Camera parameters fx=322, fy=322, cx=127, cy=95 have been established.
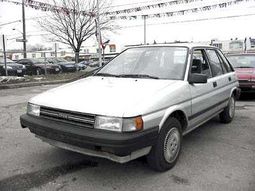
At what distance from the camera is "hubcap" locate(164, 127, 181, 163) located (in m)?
4.01

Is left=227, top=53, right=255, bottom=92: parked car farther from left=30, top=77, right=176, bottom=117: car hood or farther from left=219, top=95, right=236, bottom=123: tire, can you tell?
left=30, top=77, right=176, bottom=117: car hood

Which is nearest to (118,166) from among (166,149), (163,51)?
(166,149)

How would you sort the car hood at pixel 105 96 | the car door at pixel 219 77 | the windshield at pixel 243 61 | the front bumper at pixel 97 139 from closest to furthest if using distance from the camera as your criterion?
the front bumper at pixel 97 139 < the car hood at pixel 105 96 < the car door at pixel 219 77 < the windshield at pixel 243 61

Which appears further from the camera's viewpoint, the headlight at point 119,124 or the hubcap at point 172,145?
the hubcap at point 172,145

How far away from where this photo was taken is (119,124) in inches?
135

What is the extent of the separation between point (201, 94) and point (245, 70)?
5153 millimetres

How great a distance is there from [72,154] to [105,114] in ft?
4.70

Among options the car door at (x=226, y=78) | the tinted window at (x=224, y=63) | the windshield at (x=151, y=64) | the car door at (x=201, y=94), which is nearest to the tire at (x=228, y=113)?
the car door at (x=226, y=78)

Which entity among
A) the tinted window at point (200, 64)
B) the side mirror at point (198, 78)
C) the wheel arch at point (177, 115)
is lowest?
the wheel arch at point (177, 115)

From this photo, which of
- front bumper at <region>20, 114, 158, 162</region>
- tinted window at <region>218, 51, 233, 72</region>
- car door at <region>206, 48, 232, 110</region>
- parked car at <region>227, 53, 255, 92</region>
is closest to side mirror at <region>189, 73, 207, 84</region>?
car door at <region>206, 48, 232, 110</region>

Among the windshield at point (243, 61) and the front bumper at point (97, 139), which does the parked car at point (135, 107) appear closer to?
the front bumper at point (97, 139)

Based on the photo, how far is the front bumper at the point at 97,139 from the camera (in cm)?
338

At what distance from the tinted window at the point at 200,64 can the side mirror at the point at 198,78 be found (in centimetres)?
37

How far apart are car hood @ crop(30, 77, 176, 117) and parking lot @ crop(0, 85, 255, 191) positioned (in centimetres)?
85
